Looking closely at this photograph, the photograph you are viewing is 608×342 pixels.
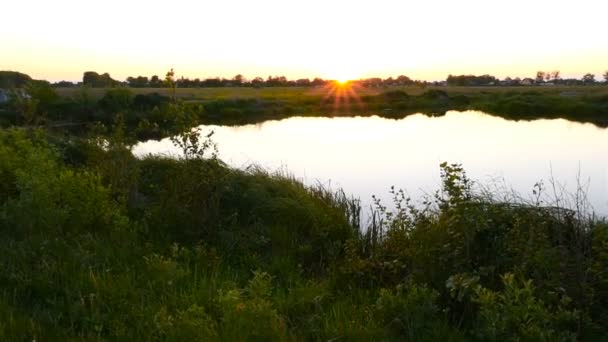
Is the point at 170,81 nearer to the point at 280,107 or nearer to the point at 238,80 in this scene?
the point at 280,107

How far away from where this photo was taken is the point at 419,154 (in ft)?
74.9

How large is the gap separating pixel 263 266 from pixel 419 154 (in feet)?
58.1

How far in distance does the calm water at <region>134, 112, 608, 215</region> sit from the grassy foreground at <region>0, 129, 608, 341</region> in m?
4.30

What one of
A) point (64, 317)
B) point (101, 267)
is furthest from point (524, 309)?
point (101, 267)

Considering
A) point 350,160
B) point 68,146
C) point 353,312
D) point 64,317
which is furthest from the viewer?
point 350,160

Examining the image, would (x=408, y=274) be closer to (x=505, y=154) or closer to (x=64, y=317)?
(x=64, y=317)

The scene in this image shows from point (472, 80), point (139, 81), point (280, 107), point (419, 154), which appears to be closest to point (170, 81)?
point (419, 154)

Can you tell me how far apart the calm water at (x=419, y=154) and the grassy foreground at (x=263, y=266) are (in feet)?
14.1

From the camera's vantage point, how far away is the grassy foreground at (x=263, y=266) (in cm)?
396

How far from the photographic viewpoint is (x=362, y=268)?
5652mm

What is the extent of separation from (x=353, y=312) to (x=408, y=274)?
3.62ft

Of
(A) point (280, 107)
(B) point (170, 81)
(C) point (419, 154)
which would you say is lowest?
(C) point (419, 154)

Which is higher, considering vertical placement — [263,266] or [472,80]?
[472,80]

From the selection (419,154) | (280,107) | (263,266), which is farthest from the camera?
(280,107)
